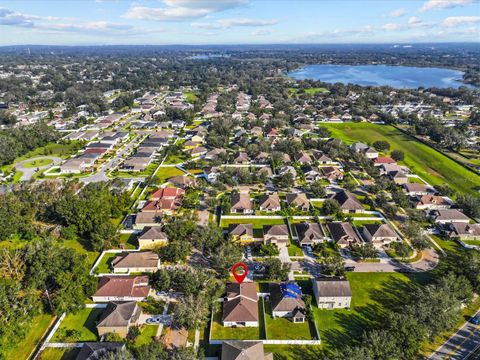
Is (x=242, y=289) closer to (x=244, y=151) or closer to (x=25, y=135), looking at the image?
(x=244, y=151)

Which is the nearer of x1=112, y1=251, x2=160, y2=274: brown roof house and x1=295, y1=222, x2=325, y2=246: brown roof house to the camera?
x1=112, y1=251, x2=160, y2=274: brown roof house

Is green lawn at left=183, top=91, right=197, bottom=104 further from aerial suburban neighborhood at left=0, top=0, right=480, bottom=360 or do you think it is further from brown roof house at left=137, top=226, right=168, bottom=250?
brown roof house at left=137, top=226, right=168, bottom=250

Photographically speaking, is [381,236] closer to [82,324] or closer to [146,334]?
[146,334]

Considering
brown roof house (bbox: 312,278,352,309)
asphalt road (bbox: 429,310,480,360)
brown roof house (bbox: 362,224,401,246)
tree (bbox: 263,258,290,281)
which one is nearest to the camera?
asphalt road (bbox: 429,310,480,360)

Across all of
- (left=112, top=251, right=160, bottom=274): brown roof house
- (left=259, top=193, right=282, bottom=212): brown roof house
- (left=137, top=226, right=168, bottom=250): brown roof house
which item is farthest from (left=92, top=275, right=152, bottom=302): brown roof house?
(left=259, top=193, right=282, bottom=212): brown roof house

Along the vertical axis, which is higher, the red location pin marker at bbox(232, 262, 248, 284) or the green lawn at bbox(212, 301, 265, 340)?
the red location pin marker at bbox(232, 262, 248, 284)

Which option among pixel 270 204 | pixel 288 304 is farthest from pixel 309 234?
pixel 288 304

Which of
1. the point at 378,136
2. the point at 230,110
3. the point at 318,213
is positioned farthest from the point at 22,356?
the point at 230,110
